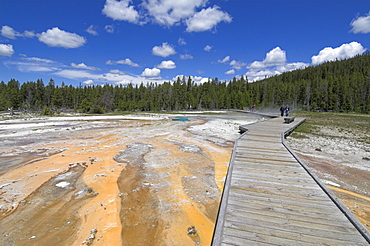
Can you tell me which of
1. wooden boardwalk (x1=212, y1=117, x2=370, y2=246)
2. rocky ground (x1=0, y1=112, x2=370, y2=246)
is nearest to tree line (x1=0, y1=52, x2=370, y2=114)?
rocky ground (x1=0, y1=112, x2=370, y2=246)

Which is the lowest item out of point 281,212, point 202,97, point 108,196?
point 108,196

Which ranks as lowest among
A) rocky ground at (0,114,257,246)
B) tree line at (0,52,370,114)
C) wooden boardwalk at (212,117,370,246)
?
rocky ground at (0,114,257,246)

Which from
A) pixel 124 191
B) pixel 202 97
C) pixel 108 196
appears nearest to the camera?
pixel 108 196

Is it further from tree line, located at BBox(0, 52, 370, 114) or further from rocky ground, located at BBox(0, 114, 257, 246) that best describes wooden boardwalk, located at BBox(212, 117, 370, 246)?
tree line, located at BBox(0, 52, 370, 114)

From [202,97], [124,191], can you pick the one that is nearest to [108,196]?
[124,191]

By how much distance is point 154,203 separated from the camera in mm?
5438

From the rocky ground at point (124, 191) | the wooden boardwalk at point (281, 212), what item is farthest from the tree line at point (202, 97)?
the wooden boardwalk at point (281, 212)

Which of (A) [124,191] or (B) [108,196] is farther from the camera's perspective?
(A) [124,191]

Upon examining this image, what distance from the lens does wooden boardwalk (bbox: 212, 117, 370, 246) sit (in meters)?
2.92

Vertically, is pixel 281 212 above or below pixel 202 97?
below

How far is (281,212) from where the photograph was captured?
11.8 feet

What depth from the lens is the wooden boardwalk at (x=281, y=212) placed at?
9.59 ft

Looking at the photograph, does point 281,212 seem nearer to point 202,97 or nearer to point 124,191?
point 124,191

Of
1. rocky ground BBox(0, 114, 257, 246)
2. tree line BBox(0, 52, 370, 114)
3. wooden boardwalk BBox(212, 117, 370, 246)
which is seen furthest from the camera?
tree line BBox(0, 52, 370, 114)
